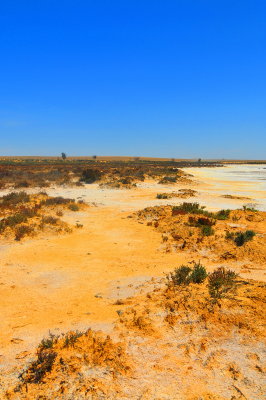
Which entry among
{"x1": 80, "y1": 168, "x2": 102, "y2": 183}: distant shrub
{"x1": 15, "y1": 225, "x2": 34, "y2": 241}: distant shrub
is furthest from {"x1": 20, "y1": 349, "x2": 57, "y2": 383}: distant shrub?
{"x1": 80, "y1": 168, "x2": 102, "y2": 183}: distant shrub

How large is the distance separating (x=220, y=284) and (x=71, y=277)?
4.18 m

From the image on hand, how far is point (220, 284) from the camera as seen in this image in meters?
7.14

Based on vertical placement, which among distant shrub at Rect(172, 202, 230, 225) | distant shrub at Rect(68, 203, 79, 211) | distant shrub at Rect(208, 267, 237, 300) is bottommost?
distant shrub at Rect(208, 267, 237, 300)

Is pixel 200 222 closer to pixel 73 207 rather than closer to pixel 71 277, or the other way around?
pixel 71 277

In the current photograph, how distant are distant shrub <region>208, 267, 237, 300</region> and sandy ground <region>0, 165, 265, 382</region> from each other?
73.9 inches

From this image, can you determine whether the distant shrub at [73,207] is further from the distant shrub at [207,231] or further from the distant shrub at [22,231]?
the distant shrub at [207,231]

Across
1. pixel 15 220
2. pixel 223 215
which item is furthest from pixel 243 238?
pixel 15 220

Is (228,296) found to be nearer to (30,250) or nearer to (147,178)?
(30,250)

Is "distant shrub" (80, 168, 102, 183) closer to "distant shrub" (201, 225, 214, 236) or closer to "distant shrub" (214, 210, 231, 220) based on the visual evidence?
"distant shrub" (214, 210, 231, 220)

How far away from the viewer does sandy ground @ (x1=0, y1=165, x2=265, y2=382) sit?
600cm

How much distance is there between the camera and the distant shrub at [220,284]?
6.55 meters

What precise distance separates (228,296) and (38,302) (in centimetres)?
432

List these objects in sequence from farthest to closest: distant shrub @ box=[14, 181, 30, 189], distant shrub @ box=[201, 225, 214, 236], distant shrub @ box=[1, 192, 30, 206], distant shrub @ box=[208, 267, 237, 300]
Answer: distant shrub @ box=[14, 181, 30, 189] → distant shrub @ box=[1, 192, 30, 206] → distant shrub @ box=[201, 225, 214, 236] → distant shrub @ box=[208, 267, 237, 300]

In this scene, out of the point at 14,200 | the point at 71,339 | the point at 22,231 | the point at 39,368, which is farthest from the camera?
the point at 14,200
